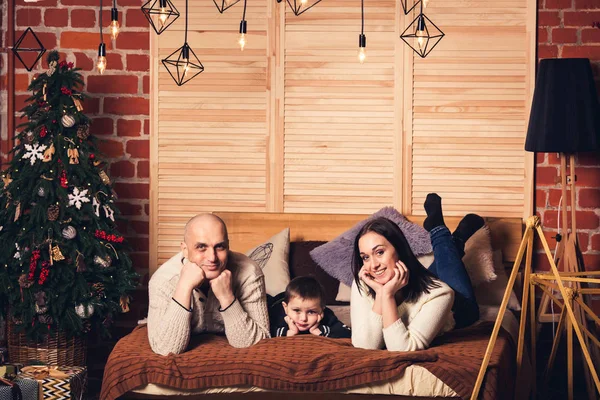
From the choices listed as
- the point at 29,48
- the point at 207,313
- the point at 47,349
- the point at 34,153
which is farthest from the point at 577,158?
the point at 29,48

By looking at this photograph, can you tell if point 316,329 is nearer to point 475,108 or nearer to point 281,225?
point 281,225

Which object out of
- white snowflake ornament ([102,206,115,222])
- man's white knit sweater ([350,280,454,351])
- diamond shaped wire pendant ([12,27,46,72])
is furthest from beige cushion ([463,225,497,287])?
diamond shaped wire pendant ([12,27,46,72])

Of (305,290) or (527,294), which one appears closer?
(527,294)

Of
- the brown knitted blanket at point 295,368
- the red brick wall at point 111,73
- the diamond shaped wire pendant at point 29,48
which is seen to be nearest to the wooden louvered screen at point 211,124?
the red brick wall at point 111,73

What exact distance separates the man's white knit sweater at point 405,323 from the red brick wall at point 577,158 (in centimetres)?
172

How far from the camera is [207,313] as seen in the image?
10.7 ft

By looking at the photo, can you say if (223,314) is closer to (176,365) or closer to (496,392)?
(176,365)

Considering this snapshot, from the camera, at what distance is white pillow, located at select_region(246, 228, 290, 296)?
4195 mm

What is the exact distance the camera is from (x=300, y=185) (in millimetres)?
4738

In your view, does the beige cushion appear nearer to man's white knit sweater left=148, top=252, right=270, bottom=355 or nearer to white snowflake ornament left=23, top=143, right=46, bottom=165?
Result: man's white knit sweater left=148, top=252, right=270, bottom=355

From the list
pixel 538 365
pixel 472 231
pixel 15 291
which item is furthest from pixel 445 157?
pixel 15 291

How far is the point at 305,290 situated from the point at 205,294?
409mm

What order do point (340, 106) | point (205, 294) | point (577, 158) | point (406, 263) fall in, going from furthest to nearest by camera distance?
point (340, 106), point (577, 158), point (205, 294), point (406, 263)

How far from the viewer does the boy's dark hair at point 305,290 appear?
3283 millimetres
